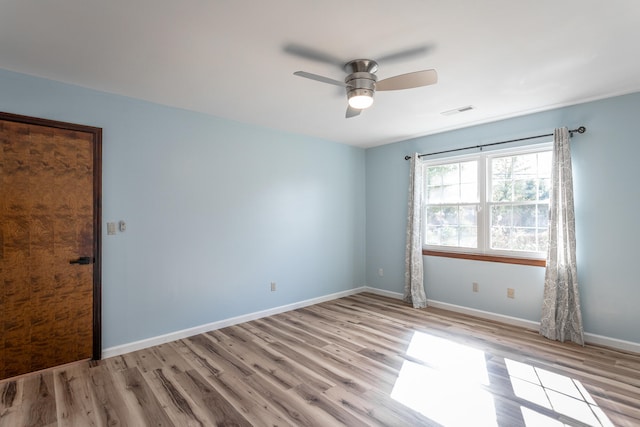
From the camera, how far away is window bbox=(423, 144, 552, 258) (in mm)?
3795

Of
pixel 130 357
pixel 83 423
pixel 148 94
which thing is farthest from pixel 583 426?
pixel 148 94

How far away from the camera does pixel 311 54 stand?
2375mm

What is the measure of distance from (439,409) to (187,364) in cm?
213

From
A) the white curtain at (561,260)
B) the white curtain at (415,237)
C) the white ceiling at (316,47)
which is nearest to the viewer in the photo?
the white ceiling at (316,47)

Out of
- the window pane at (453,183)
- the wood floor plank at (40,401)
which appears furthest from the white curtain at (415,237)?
the wood floor plank at (40,401)

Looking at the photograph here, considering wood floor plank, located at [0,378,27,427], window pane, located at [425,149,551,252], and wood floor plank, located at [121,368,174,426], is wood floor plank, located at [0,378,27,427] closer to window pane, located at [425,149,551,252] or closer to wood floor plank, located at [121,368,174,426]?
wood floor plank, located at [121,368,174,426]

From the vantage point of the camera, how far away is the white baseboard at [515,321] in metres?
3.16

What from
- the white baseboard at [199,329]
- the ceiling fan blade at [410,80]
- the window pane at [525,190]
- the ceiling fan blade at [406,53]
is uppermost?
the ceiling fan blade at [406,53]

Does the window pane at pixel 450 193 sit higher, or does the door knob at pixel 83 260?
the window pane at pixel 450 193

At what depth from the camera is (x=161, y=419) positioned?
2131mm

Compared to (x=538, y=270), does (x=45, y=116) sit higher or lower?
higher

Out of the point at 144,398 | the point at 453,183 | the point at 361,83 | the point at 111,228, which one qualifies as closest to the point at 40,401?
the point at 144,398

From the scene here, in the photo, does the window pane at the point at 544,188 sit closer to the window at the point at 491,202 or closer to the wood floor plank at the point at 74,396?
the window at the point at 491,202

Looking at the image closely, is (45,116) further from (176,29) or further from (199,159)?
(176,29)
